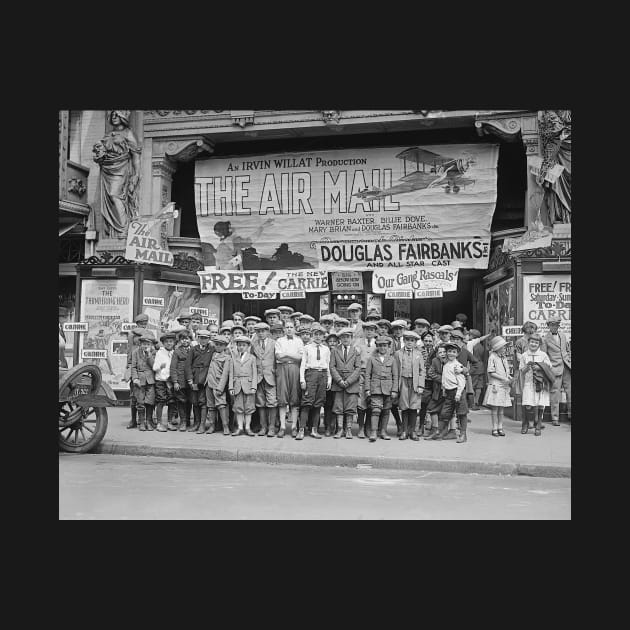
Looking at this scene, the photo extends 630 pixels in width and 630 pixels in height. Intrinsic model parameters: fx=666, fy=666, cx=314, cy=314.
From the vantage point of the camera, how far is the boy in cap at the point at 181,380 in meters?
10.4

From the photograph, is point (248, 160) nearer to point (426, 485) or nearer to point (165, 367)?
point (165, 367)

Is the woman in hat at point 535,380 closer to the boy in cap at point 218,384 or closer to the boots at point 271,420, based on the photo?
the boots at point 271,420

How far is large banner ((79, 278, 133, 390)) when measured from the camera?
13023mm

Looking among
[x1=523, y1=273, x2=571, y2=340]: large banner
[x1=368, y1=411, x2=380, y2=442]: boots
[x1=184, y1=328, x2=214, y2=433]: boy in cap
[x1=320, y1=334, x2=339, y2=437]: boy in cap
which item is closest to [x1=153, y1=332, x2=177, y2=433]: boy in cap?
[x1=184, y1=328, x2=214, y2=433]: boy in cap

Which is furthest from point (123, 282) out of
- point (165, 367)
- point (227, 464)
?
point (227, 464)

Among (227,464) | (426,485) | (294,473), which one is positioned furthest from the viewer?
(227,464)

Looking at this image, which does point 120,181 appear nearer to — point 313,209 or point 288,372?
point 313,209

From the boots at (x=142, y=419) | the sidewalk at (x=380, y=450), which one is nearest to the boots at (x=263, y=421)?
the sidewalk at (x=380, y=450)

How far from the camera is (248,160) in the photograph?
1361 centimetres

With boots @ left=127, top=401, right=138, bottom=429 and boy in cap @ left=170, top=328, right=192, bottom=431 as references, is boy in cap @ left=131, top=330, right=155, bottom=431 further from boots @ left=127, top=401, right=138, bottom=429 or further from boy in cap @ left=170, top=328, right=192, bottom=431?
boy in cap @ left=170, top=328, right=192, bottom=431

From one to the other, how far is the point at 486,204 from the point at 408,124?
2.24 meters

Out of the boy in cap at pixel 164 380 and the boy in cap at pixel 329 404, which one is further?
the boy in cap at pixel 164 380

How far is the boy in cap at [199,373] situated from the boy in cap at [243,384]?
47cm

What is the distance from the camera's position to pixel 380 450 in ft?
29.6
